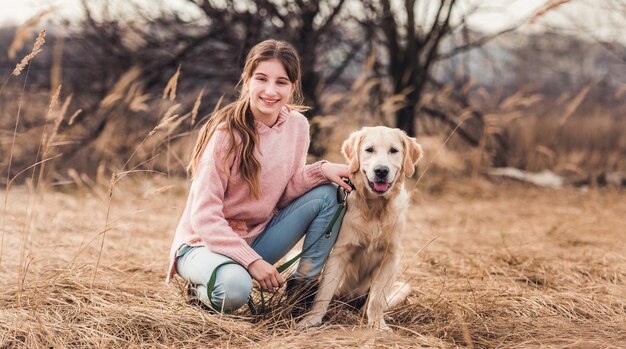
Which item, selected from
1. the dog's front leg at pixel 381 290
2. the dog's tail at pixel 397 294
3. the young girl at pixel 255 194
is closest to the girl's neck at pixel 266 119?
the young girl at pixel 255 194

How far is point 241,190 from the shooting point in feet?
8.59

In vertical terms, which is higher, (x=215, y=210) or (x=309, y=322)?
(x=215, y=210)

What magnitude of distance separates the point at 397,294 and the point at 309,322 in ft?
1.61

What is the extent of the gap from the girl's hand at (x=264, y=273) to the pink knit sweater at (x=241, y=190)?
1.1 inches

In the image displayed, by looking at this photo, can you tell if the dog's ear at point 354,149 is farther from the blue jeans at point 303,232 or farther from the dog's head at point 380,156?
the blue jeans at point 303,232

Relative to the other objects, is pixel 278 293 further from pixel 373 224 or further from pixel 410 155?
pixel 410 155

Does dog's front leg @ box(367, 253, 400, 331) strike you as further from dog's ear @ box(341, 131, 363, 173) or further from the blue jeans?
dog's ear @ box(341, 131, 363, 173)

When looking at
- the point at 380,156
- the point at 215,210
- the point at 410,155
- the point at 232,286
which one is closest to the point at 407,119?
the point at 410,155

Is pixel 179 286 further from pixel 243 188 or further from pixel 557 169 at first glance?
pixel 557 169

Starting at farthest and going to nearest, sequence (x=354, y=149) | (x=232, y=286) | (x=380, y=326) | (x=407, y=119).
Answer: (x=407, y=119) < (x=354, y=149) < (x=380, y=326) < (x=232, y=286)

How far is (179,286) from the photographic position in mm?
2914

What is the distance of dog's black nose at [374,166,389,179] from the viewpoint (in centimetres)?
261

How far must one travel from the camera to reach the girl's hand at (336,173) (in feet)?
9.00

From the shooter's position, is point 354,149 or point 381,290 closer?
point 381,290
